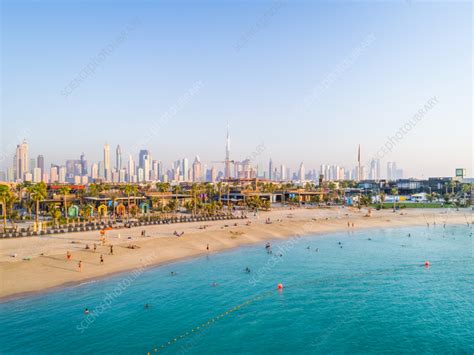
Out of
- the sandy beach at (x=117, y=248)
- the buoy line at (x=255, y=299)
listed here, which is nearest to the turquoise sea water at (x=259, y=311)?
the buoy line at (x=255, y=299)

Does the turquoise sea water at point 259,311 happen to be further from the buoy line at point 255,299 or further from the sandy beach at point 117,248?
the sandy beach at point 117,248

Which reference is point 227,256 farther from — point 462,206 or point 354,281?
point 462,206

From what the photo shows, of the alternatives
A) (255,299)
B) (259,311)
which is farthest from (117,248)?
(259,311)

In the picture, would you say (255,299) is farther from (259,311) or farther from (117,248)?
(117,248)

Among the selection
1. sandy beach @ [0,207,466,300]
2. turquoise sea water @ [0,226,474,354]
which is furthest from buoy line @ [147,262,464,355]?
sandy beach @ [0,207,466,300]

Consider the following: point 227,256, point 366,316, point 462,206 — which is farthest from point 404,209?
point 366,316

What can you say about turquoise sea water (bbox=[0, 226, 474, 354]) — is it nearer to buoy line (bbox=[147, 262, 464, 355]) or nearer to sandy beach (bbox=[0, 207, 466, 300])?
buoy line (bbox=[147, 262, 464, 355])
